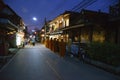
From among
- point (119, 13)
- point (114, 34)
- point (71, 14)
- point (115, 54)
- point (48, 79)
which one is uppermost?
point (71, 14)

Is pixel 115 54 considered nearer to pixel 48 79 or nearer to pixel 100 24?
pixel 48 79

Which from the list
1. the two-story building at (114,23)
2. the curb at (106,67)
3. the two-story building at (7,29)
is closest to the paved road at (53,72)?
the curb at (106,67)

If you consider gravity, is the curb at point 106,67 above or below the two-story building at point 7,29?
below

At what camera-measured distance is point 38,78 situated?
10172mm

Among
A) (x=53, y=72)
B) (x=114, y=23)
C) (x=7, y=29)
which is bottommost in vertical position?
(x=53, y=72)

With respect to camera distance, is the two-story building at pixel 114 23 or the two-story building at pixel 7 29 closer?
the two-story building at pixel 114 23

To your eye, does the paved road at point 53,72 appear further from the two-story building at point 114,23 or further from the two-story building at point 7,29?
the two-story building at point 7,29

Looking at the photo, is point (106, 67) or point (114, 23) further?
point (114, 23)

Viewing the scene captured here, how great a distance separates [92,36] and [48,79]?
607 inches

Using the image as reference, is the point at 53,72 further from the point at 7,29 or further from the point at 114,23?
the point at 7,29

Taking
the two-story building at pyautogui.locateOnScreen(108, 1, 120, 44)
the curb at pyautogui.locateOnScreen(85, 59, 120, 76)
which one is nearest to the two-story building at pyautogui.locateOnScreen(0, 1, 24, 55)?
the curb at pyautogui.locateOnScreen(85, 59, 120, 76)

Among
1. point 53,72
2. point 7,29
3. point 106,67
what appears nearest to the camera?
point 53,72

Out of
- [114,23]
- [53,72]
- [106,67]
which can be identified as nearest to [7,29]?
[114,23]

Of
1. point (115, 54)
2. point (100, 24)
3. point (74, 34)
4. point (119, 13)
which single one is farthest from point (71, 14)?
point (115, 54)
